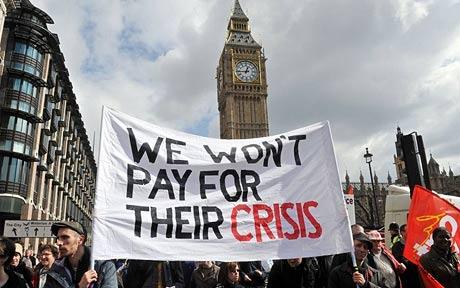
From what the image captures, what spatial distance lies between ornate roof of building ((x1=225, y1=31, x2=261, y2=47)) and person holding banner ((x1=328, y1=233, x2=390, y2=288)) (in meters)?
90.9

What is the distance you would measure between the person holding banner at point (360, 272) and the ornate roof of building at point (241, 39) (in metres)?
90.9

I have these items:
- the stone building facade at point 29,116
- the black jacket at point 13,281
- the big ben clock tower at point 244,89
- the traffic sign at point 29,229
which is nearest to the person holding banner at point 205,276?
the black jacket at point 13,281

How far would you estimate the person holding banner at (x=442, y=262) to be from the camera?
4.68 meters

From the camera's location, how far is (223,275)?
562 cm

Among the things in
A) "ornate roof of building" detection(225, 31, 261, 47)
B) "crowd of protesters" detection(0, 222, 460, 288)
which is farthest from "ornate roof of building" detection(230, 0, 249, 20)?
"crowd of protesters" detection(0, 222, 460, 288)

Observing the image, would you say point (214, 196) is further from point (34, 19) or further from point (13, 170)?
point (34, 19)

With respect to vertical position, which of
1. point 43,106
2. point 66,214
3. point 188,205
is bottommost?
point 188,205

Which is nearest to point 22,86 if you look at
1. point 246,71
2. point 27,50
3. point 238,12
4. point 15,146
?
point 27,50

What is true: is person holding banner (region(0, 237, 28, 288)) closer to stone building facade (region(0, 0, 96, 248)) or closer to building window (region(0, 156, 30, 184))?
stone building facade (region(0, 0, 96, 248))

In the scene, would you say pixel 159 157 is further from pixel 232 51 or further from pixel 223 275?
pixel 232 51

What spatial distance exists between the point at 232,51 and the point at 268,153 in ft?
291

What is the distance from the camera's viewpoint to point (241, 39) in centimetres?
9462

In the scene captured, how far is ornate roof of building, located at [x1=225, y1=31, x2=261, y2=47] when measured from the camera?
93.0m

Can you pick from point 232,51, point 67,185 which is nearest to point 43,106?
point 67,185
